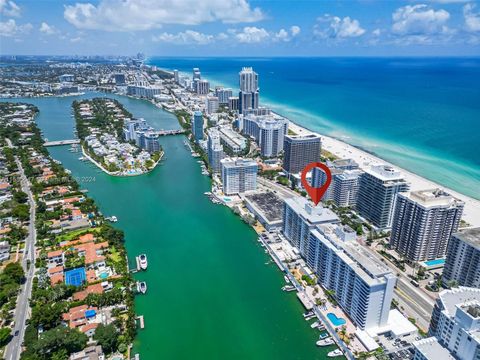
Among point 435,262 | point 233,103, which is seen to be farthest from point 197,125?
point 435,262

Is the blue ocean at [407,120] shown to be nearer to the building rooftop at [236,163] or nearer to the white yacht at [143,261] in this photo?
the building rooftop at [236,163]

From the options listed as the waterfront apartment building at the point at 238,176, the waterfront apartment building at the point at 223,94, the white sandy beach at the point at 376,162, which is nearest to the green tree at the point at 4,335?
the waterfront apartment building at the point at 238,176

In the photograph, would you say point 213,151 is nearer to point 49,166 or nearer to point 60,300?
point 49,166

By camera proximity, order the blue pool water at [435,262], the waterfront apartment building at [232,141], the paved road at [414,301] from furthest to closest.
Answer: the waterfront apartment building at [232,141]
the blue pool water at [435,262]
the paved road at [414,301]

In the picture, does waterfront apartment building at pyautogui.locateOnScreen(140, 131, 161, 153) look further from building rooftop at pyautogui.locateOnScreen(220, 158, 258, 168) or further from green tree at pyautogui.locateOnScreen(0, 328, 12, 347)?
green tree at pyautogui.locateOnScreen(0, 328, 12, 347)

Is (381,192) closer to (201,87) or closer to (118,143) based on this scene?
(118,143)
